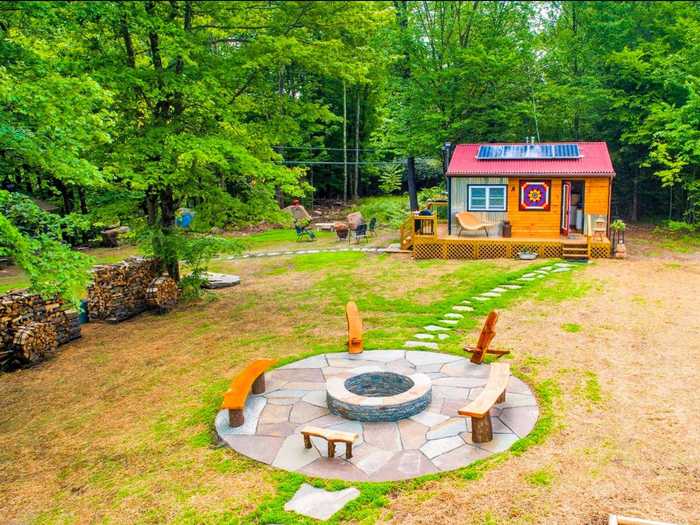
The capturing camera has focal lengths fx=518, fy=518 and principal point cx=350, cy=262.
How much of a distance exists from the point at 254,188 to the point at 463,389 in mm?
7164

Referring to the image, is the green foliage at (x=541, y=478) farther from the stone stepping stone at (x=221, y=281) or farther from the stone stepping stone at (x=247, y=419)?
the stone stepping stone at (x=221, y=281)

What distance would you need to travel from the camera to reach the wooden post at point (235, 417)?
586cm

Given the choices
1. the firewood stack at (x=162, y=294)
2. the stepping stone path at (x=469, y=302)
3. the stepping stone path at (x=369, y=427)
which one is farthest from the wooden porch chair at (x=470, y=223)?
the stepping stone path at (x=369, y=427)

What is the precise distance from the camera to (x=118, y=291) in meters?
11.2

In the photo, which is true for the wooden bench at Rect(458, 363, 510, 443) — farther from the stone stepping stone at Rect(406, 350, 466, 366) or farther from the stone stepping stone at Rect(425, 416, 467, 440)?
the stone stepping stone at Rect(406, 350, 466, 366)

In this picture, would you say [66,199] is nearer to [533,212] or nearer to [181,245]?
[181,245]

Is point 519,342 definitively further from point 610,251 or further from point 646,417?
point 610,251

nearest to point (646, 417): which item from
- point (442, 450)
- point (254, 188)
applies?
point (442, 450)

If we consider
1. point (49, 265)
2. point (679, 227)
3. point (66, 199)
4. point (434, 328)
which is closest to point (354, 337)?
point (434, 328)

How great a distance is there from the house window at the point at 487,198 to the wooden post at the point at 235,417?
A: 13395 mm

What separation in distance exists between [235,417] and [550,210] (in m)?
14.0

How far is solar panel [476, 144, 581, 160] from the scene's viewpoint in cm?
1733

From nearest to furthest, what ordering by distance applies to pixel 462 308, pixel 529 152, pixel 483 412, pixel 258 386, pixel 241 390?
pixel 483 412 < pixel 241 390 < pixel 258 386 < pixel 462 308 < pixel 529 152

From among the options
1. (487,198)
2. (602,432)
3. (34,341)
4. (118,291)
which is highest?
(487,198)
